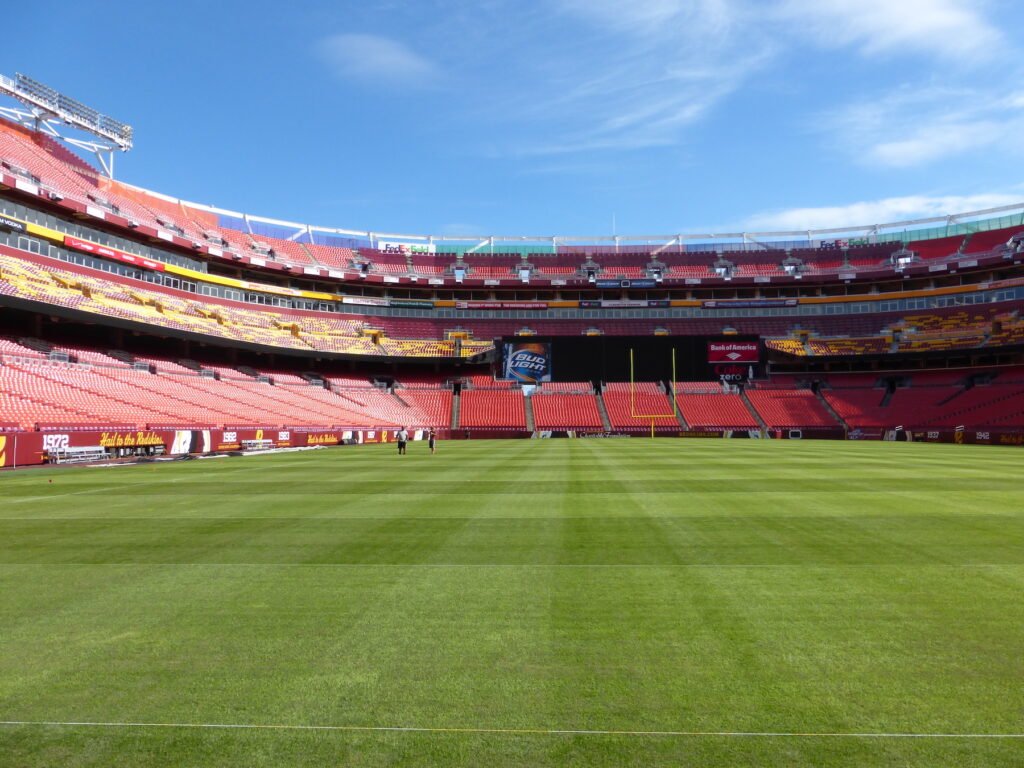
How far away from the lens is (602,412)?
2421 inches

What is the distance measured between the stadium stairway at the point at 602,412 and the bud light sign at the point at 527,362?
5.96 m

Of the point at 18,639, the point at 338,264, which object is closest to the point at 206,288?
the point at 338,264

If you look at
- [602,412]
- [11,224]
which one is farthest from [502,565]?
[602,412]

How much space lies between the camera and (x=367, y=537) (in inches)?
356

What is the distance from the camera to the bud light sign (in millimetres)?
67375

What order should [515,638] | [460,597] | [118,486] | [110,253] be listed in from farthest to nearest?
[110,253], [118,486], [460,597], [515,638]

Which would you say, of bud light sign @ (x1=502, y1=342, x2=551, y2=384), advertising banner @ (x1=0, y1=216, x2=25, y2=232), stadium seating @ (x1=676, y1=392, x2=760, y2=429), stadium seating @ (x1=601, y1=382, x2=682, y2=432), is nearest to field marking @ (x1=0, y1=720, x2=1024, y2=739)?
advertising banner @ (x1=0, y1=216, x2=25, y2=232)

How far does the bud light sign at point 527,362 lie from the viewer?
67.4m

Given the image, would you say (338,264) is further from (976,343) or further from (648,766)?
(648,766)

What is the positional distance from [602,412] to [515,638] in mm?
57383

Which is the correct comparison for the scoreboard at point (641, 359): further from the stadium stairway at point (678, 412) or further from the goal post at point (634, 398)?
the stadium stairway at point (678, 412)

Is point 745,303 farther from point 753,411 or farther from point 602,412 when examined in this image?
point 602,412

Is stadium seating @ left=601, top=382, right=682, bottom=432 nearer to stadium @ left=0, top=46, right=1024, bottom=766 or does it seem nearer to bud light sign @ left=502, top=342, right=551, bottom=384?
bud light sign @ left=502, top=342, right=551, bottom=384

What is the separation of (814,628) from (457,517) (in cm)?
671
